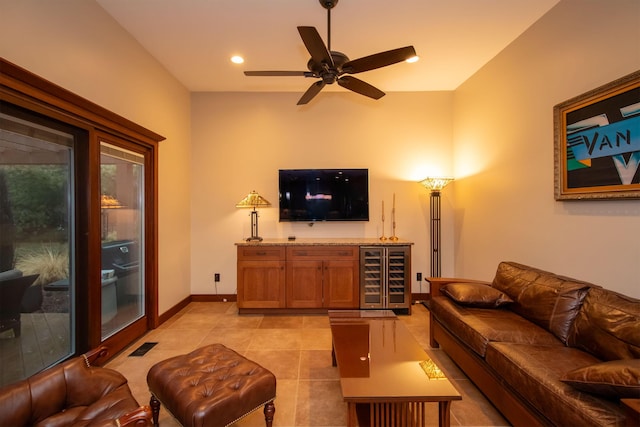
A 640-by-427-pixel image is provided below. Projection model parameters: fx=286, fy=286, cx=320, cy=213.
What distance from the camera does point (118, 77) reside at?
2.72m

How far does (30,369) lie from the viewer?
6.78 ft

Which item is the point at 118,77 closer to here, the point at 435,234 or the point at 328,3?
the point at 328,3

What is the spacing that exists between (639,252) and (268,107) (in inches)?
164

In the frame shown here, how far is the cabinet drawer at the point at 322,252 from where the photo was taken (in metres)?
3.76

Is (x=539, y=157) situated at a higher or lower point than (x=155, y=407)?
higher

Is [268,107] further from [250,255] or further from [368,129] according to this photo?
[250,255]

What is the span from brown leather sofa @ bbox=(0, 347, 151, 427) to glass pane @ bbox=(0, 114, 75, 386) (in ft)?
2.64

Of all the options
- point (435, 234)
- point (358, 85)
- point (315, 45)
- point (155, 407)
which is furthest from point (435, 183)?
point (155, 407)

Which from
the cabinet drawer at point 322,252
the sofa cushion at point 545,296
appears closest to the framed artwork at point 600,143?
the sofa cushion at point 545,296

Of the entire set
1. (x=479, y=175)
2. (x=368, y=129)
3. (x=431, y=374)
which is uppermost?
(x=368, y=129)

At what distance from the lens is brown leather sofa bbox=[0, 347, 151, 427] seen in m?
1.32

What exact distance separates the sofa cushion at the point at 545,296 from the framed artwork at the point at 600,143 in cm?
68

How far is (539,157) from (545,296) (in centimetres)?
134

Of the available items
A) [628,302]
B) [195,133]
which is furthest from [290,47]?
[628,302]
